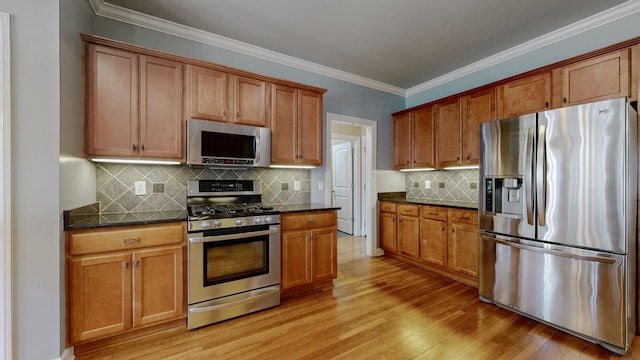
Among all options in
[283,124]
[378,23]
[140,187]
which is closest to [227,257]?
[140,187]

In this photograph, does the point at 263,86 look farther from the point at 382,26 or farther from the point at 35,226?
the point at 35,226

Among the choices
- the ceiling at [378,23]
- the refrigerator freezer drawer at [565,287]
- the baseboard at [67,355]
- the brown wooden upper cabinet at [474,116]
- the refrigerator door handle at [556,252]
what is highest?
the ceiling at [378,23]

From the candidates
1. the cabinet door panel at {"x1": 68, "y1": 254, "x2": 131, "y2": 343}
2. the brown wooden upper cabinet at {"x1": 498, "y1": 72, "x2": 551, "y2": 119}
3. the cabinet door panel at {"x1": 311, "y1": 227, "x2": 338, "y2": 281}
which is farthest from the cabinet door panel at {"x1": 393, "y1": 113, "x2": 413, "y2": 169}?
the cabinet door panel at {"x1": 68, "y1": 254, "x2": 131, "y2": 343}

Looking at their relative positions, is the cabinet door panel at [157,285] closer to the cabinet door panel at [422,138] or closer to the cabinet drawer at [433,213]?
the cabinet drawer at [433,213]

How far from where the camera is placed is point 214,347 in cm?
195

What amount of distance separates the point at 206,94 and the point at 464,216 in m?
3.11

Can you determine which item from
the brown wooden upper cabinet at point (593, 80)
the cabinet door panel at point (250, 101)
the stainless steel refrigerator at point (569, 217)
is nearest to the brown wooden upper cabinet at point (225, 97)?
the cabinet door panel at point (250, 101)

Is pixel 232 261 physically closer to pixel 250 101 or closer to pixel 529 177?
pixel 250 101

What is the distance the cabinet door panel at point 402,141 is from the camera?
13.4 ft

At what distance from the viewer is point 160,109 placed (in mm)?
2316

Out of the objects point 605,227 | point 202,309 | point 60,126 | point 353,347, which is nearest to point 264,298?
point 202,309

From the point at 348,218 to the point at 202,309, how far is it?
4101 millimetres

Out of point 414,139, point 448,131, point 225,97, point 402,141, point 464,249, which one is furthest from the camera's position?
point 402,141

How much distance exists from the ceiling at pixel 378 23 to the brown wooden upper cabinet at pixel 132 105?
0.63 m
